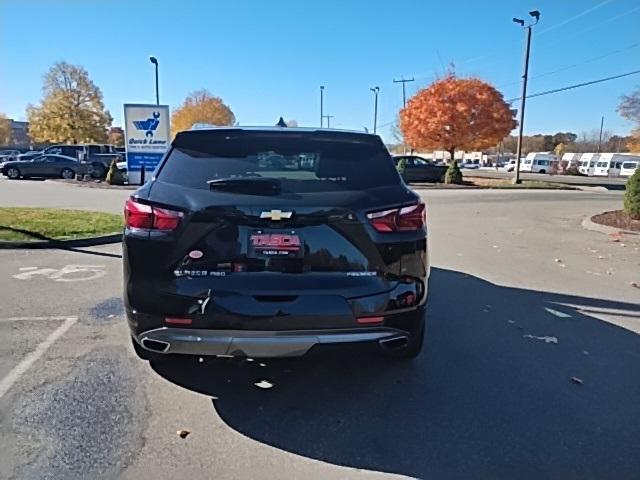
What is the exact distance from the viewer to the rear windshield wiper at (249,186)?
281cm

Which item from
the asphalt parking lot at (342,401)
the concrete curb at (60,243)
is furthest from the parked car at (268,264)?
the concrete curb at (60,243)

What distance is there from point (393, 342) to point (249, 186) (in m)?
1.29

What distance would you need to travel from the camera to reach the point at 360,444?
273cm

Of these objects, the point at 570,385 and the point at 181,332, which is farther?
the point at 570,385

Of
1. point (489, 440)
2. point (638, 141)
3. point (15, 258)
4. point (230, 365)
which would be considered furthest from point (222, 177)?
point (638, 141)

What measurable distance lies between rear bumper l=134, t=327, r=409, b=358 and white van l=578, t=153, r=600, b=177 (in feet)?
213

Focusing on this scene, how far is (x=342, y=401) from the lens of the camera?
3.21 meters

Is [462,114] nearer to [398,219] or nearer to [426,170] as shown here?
[426,170]

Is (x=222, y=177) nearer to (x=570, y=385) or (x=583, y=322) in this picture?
(x=570, y=385)

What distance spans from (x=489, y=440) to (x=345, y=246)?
1.38 m

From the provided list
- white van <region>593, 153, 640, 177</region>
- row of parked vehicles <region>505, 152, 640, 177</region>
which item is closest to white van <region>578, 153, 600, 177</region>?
row of parked vehicles <region>505, 152, 640, 177</region>

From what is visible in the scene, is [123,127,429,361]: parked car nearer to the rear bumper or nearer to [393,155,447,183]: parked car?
the rear bumper

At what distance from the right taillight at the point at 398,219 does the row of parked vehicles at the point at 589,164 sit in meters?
59.3

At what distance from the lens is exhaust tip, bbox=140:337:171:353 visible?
2.90 metres
